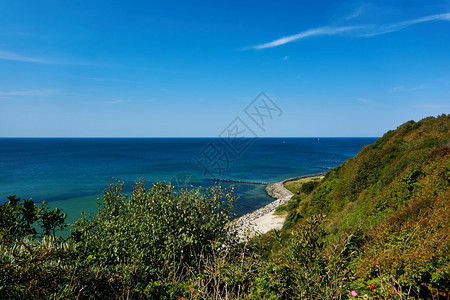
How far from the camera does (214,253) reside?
7.37 metres

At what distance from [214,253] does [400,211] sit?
341 inches

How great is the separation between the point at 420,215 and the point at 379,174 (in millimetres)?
9747

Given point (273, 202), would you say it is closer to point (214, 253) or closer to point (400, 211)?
point (400, 211)

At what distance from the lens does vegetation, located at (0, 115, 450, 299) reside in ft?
17.8

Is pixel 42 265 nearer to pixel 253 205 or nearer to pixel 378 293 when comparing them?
pixel 378 293

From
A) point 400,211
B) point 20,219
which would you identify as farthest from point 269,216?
point 20,219

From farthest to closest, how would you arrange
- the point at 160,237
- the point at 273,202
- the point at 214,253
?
the point at 273,202, the point at 160,237, the point at 214,253

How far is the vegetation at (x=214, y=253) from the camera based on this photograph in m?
5.43

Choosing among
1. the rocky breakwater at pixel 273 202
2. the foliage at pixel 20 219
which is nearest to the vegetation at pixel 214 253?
the foliage at pixel 20 219

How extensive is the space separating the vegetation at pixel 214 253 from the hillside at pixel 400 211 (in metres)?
0.04

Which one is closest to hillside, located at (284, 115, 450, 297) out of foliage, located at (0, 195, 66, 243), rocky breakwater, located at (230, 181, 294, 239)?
foliage, located at (0, 195, 66, 243)

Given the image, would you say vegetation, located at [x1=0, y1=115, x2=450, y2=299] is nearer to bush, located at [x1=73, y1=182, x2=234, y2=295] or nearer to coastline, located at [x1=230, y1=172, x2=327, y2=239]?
bush, located at [x1=73, y1=182, x2=234, y2=295]

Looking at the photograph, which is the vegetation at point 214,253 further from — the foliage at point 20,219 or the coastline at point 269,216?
the coastline at point 269,216

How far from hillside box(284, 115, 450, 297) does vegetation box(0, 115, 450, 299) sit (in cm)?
4
